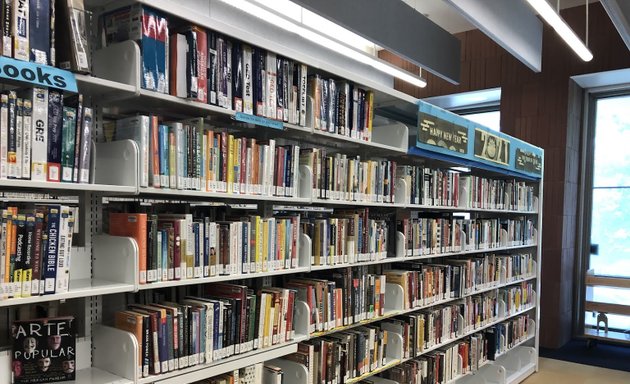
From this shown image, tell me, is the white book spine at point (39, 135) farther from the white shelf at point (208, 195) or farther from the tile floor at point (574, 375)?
the tile floor at point (574, 375)

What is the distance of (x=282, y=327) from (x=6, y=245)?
1334mm

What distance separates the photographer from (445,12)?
6.24m

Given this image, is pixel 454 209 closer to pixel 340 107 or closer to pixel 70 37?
pixel 340 107

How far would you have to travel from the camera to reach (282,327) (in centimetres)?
243

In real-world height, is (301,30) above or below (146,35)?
above

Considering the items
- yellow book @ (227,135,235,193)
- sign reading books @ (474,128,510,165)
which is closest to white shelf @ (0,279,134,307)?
yellow book @ (227,135,235,193)

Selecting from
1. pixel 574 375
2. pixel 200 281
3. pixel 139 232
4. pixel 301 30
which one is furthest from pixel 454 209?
pixel 139 232

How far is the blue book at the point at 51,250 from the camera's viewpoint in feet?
5.17

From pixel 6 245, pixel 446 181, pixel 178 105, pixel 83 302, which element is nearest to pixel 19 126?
pixel 6 245

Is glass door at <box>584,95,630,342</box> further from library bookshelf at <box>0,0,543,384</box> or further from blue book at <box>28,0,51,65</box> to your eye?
blue book at <box>28,0,51,65</box>

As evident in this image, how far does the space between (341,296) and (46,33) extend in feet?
6.45

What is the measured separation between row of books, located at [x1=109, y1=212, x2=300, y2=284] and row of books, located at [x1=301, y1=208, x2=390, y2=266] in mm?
190

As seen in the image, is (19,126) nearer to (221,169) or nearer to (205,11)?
(221,169)

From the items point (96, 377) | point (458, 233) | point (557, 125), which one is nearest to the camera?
point (96, 377)
